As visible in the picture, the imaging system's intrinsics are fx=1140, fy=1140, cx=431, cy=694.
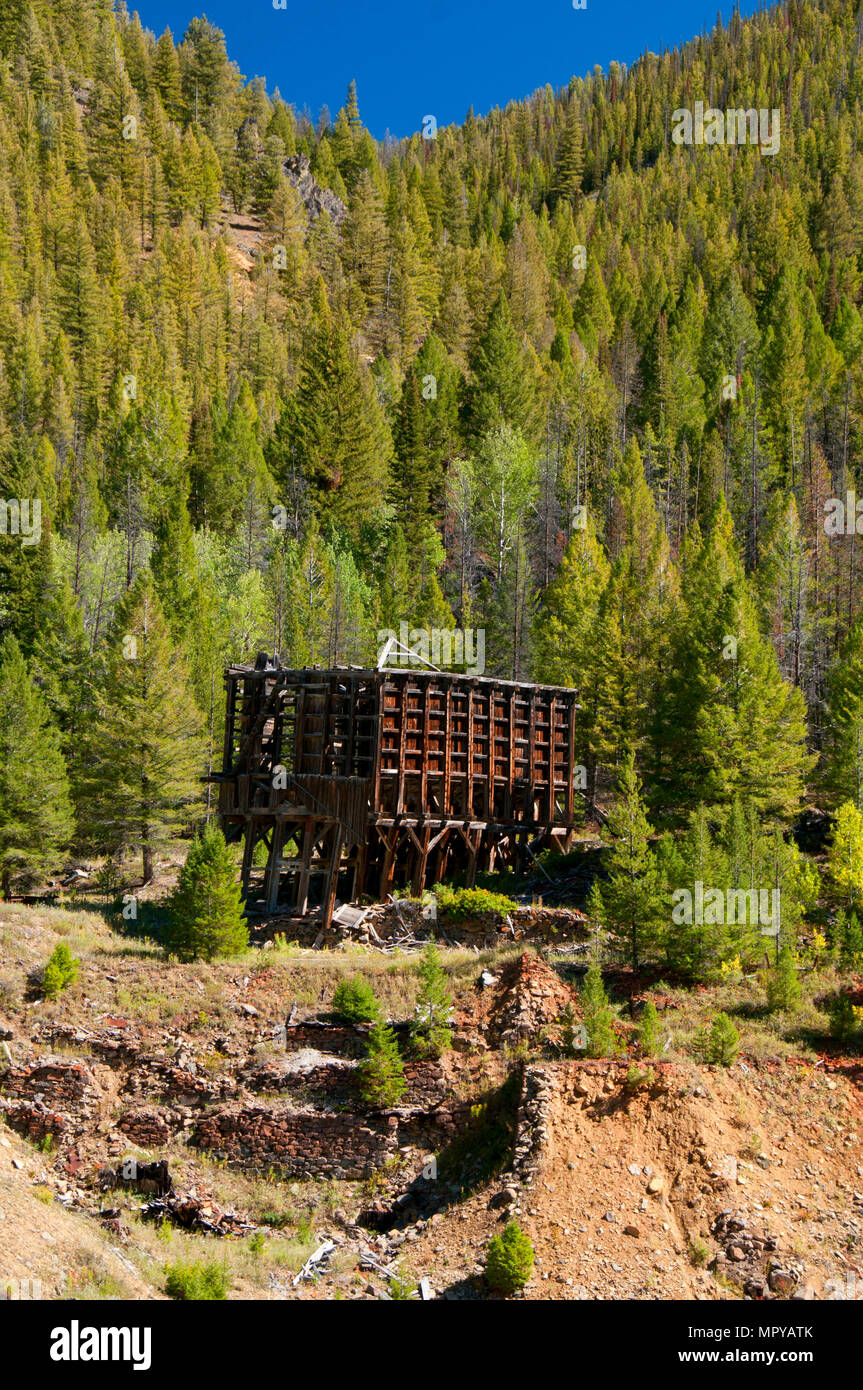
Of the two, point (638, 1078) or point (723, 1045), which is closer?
point (638, 1078)

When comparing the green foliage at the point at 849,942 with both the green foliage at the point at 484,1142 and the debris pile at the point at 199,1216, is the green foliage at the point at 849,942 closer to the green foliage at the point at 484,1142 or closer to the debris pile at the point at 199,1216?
the green foliage at the point at 484,1142

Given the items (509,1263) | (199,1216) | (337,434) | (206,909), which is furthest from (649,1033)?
(337,434)

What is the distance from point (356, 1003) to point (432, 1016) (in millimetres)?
1840

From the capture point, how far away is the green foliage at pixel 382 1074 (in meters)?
24.5

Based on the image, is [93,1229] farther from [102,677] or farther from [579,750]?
[579,750]

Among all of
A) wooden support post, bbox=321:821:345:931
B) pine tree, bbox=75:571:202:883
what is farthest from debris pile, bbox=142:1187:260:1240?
pine tree, bbox=75:571:202:883

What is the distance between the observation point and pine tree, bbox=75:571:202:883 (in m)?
39.5

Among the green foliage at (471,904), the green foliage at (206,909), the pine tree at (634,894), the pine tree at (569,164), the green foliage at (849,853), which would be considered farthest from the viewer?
the pine tree at (569,164)

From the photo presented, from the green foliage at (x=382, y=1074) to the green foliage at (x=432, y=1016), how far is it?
72 centimetres

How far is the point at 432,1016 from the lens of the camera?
25.7m

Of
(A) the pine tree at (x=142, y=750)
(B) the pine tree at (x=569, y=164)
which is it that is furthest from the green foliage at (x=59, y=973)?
(B) the pine tree at (x=569, y=164)

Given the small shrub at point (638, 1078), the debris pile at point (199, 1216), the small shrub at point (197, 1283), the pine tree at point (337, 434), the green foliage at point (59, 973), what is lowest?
the debris pile at point (199, 1216)

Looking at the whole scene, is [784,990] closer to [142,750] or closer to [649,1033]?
[649,1033]

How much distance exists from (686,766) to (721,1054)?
16705mm
